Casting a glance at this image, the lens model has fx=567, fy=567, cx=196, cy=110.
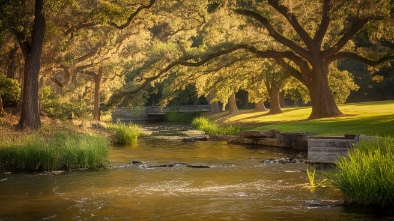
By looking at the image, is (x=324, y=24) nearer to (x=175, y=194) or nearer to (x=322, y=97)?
(x=322, y=97)

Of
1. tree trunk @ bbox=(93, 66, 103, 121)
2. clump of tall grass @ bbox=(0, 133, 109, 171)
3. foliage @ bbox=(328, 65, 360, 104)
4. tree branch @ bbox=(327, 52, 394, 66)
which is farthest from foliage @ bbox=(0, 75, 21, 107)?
foliage @ bbox=(328, 65, 360, 104)

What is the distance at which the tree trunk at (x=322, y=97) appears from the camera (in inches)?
1689

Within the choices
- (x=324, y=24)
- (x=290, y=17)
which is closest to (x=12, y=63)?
(x=290, y=17)

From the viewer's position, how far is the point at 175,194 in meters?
17.6

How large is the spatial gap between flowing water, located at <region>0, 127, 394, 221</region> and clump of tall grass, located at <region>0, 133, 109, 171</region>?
100cm

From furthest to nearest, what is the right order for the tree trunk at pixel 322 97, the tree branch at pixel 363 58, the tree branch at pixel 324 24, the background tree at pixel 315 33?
the tree trunk at pixel 322 97
the tree branch at pixel 363 58
the background tree at pixel 315 33
the tree branch at pixel 324 24

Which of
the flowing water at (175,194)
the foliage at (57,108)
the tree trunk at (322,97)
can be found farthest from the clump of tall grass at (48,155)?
the tree trunk at (322,97)

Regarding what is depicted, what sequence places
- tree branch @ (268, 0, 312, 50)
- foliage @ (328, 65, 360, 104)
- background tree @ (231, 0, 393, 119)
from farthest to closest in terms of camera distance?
foliage @ (328, 65, 360, 104) < tree branch @ (268, 0, 312, 50) < background tree @ (231, 0, 393, 119)

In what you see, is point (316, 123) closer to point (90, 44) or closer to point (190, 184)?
point (190, 184)

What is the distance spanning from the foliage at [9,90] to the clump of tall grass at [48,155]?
1295 centimetres

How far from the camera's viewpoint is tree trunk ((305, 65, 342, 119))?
42906 millimetres

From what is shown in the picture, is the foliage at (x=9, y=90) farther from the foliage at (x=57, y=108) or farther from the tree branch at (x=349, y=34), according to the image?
the tree branch at (x=349, y=34)

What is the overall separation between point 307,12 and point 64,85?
23.5 metres

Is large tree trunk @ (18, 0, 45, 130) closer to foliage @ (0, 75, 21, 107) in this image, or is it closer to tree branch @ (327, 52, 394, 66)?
foliage @ (0, 75, 21, 107)
